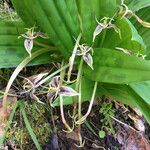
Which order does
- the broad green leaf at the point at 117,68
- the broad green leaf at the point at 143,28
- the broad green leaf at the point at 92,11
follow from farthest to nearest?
the broad green leaf at the point at 143,28, the broad green leaf at the point at 92,11, the broad green leaf at the point at 117,68

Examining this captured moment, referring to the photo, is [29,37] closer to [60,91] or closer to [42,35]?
[42,35]

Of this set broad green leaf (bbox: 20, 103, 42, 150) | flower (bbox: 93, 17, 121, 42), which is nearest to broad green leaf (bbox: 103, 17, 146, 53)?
flower (bbox: 93, 17, 121, 42)

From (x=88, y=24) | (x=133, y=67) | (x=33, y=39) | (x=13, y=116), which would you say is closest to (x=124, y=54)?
(x=133, y=67)

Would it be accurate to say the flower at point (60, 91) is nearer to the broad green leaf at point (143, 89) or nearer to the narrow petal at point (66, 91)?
the narrow petal at point (66, 91)

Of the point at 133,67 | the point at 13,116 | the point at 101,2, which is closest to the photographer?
the point at 133,67

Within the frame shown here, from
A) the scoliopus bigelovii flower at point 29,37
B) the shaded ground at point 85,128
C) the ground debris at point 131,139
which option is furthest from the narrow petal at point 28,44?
the ground debris at point 131,139

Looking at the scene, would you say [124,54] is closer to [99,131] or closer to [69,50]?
[69,50]

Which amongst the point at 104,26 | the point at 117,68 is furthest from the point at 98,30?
the point at 117,68
